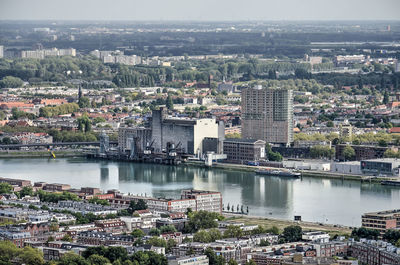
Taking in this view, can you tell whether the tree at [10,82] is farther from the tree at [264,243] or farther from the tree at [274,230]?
the tree at [264,243]

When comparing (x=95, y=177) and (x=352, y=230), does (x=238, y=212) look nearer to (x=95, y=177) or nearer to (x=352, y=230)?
(x=352, y=230)

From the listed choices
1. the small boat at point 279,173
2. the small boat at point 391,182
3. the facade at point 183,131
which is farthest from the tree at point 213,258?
the facade at point 183,131

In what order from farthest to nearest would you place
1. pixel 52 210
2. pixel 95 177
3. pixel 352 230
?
pixel 95 177, pixel 52 210, pixel 352 230

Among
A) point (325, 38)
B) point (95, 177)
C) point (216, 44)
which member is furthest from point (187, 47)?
point (95, 177)

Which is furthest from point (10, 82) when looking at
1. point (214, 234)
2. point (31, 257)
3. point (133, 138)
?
point (31, 257)

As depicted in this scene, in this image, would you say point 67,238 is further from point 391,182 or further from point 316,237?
point 391,182

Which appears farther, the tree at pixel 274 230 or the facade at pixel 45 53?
the facade at pixel 45 53

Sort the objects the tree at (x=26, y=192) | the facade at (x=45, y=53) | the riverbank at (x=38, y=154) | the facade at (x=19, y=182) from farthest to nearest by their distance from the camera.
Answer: the facade at (x=45, y=53) < the riverbank at (x=38, y=154) < the facade at (x=19, y=182) < the tree at (x=26, y=192)

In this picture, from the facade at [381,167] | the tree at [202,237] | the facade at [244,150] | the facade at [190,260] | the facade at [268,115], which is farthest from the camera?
the facade at [268,115]
